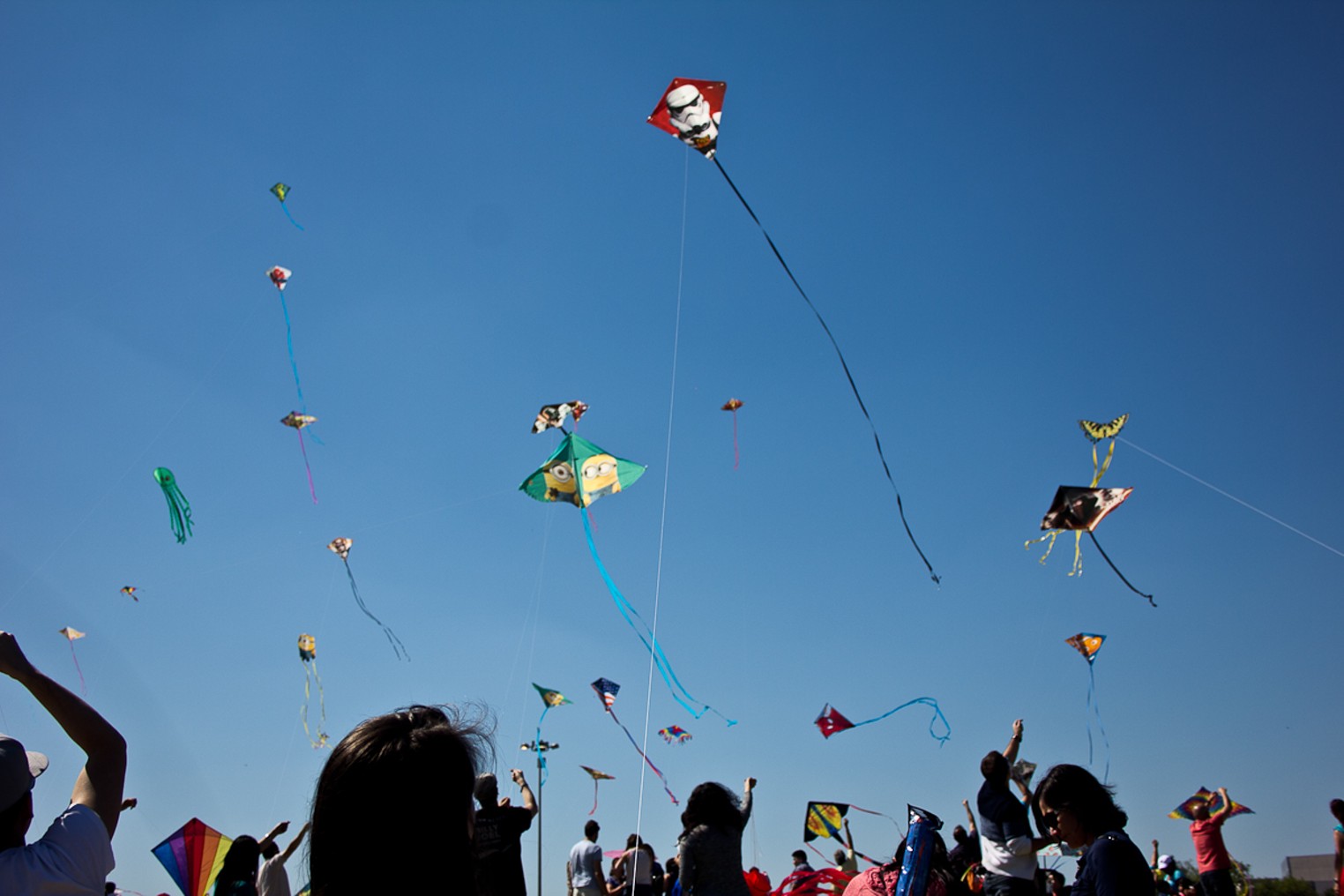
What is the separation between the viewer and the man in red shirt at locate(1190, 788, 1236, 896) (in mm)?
6004

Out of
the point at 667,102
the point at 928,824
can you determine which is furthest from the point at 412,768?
the point at 667,102

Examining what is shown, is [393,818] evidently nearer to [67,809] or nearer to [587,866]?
[67,809]

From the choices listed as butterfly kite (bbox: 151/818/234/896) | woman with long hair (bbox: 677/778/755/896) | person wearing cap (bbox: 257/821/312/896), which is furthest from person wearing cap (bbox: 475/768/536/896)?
butterfly kite (bbox: 151/818/234/896)

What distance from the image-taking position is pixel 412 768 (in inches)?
37.6

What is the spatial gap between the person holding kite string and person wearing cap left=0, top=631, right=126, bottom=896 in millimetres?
3575

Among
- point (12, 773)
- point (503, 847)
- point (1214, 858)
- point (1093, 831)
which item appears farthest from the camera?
point (1214, 858)

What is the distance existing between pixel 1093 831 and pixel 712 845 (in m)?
1.84

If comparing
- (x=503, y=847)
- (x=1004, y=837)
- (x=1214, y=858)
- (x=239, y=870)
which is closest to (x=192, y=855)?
(x=239, y=870)

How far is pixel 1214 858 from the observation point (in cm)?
604

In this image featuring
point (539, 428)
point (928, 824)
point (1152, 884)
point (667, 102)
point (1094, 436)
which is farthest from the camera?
point (539, 428)

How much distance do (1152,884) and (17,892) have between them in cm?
272

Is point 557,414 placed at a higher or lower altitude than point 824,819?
higher

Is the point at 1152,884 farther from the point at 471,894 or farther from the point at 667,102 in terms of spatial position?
the point at 667,102

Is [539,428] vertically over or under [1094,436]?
over
